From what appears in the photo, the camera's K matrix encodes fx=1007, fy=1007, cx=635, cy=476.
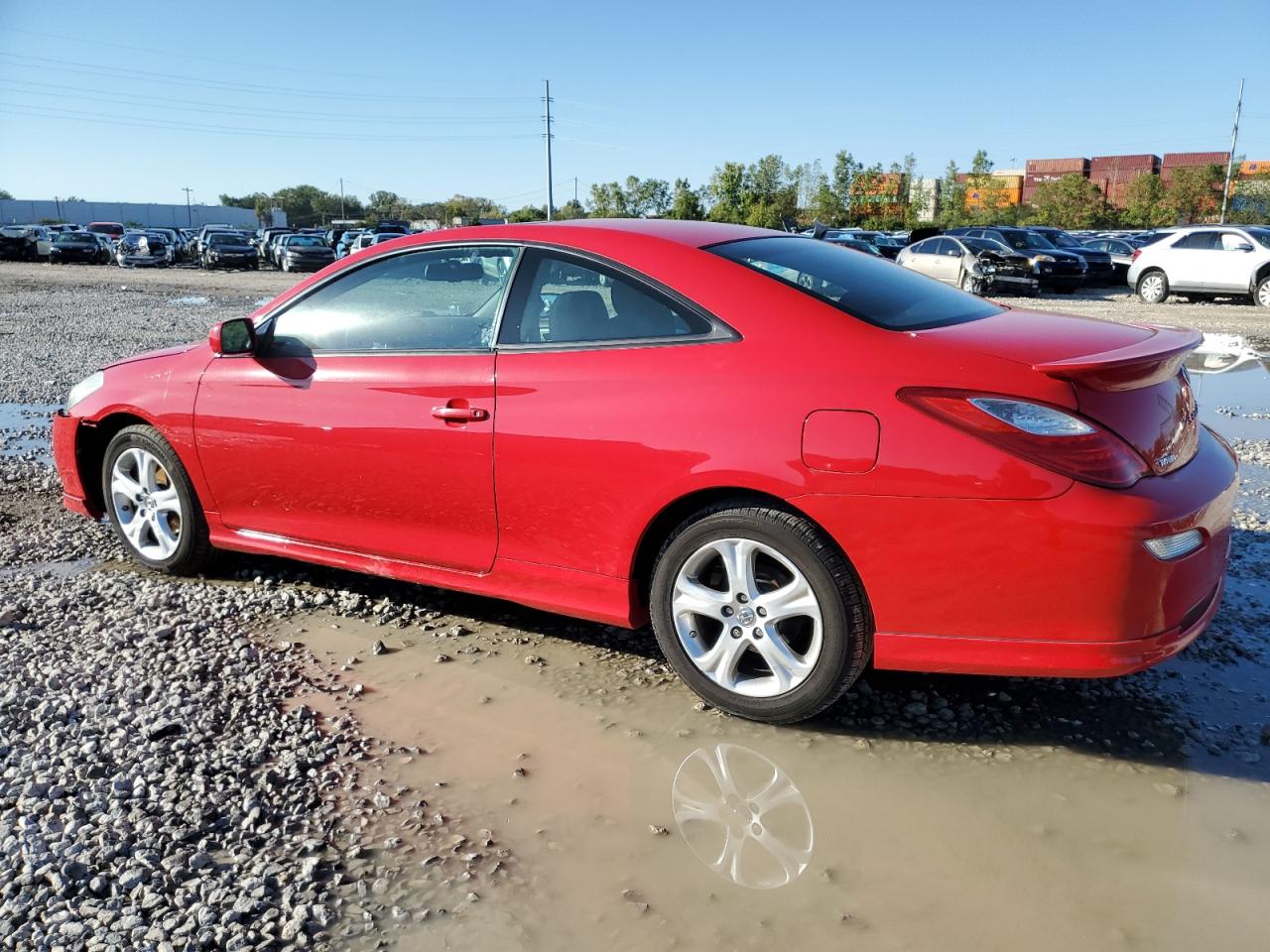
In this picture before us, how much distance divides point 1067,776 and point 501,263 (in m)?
2.58

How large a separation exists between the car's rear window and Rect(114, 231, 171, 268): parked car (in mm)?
42576

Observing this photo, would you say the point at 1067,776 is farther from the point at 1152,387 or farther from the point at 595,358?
the point at 595,358

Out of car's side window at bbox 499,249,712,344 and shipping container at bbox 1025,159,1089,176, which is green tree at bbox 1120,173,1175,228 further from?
car's side window at bbox 499,249,712,344

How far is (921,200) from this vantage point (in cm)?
7412

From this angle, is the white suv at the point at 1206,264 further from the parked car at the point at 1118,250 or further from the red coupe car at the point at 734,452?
the red coupe car at the point at 734,452

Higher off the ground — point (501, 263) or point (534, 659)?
point (501, 263)

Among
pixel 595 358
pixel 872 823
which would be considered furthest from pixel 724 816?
pixel 595 358

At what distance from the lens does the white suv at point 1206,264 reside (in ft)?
61.9

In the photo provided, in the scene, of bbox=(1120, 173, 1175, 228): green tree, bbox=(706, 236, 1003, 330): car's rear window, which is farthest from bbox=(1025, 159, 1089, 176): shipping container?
bbox=(706, 236, 1003, 330): car's rear window

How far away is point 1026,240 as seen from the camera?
2430 cm

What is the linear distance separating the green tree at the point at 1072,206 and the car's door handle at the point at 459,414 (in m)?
71.5

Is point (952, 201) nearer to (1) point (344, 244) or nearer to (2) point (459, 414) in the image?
(1) point (344, 244)

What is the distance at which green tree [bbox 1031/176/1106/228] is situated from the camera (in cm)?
6838

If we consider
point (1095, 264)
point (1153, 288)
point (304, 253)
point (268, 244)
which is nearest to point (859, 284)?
point (1153, 288)
